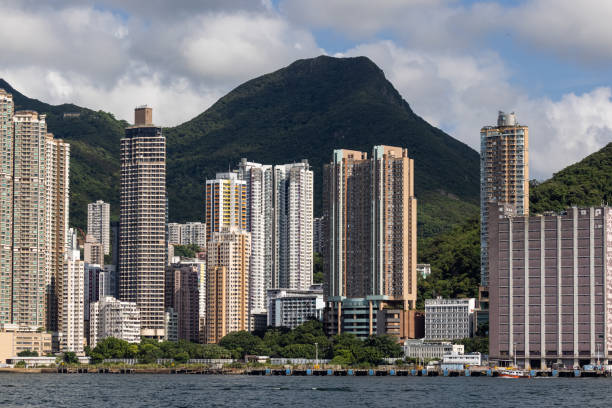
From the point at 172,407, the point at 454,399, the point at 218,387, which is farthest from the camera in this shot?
the point at 218,387

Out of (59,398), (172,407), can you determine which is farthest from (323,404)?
(59,398)

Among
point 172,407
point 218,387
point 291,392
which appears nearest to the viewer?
point 172,407

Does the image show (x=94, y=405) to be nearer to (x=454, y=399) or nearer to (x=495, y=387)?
(x=454, y=399)

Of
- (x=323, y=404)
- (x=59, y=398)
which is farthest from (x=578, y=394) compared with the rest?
(x=59, y=398)

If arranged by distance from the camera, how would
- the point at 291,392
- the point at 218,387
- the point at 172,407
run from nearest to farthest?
the point at 172,407 → the point at 291,392 → the point at 218,387

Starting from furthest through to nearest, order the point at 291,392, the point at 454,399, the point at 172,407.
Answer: the point at 291,392, the point at 454,399, the point at 172,407

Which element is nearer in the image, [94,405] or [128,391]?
[94,405]

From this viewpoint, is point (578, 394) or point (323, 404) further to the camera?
point (578, 394)

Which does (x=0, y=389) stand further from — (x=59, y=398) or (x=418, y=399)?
(x=418, y=399)

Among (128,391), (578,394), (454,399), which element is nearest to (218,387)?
(128,391)
